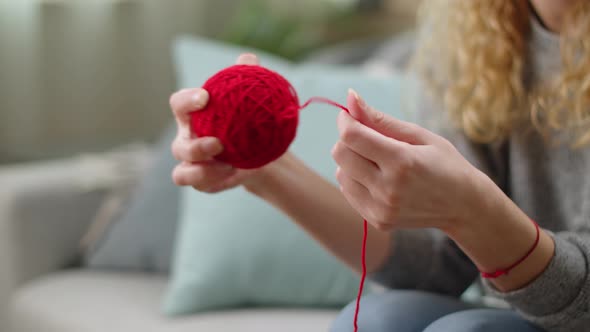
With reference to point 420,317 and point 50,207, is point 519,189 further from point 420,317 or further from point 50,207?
point 50,207

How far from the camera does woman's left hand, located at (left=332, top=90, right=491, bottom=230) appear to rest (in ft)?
1.82

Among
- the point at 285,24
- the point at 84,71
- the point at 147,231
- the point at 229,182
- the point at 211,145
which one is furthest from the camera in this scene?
the point at 285,24

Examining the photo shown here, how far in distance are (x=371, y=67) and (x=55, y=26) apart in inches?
36.6

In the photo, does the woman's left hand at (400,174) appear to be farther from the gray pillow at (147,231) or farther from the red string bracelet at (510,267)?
the gray pillow at (147,231)

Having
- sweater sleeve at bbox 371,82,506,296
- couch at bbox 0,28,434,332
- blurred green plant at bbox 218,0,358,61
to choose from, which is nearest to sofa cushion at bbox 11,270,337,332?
couch at bbox 0,28,434,332

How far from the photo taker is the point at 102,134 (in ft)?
6.83

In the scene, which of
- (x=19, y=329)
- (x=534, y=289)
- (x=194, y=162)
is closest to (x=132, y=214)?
(x=19, y=329)

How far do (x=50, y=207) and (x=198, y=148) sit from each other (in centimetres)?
84

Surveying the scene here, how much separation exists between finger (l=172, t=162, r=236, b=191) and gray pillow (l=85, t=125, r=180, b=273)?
633 mm

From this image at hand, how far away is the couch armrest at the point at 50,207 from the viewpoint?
1322 mm

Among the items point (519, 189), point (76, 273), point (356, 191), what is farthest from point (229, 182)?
point (76, 273)

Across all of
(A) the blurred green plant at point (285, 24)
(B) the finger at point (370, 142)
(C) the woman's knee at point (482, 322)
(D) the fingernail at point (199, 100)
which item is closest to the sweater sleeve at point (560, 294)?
(C) the woman's knee at point (482, 322)

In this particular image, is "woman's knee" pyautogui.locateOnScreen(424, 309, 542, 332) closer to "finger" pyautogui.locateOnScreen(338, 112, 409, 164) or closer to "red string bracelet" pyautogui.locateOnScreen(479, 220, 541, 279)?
"red string bracelet" pyautogui.locateOnScreen(479, 220, 541, 279)

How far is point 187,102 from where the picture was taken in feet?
2.23
